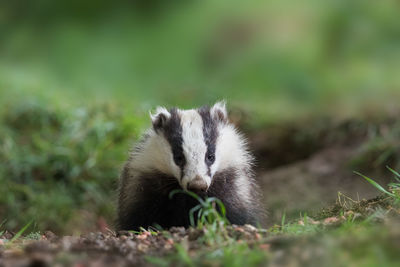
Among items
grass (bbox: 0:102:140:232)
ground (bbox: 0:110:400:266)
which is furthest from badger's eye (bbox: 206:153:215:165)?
grass (bbox: 0:102:140:232)

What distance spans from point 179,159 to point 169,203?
409 mm

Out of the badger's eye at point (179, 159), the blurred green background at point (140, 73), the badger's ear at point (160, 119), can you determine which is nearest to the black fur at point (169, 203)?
the badger's eye at point (179, 159)

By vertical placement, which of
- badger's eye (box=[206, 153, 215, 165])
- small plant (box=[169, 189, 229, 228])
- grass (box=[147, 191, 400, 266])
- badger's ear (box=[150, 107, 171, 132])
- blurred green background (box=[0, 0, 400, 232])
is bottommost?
grass (box=[147, 191, 400, 266])

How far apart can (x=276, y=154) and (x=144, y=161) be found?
327cm

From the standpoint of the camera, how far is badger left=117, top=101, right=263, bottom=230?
3805mm

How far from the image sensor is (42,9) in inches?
467

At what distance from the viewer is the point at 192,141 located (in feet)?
12.5

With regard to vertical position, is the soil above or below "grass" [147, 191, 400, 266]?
above

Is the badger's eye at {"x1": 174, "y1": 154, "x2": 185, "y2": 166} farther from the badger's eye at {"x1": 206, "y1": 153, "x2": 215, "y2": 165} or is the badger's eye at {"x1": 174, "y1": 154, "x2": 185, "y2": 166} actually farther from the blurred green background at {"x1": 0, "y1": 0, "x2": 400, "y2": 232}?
the blurred green background at {"x1": 0, "y1": 0, "x2": 400, "y2": 232}

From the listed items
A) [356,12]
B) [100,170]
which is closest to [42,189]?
[100,170]

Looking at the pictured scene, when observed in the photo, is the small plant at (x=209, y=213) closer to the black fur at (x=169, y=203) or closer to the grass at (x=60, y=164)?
the black fur at (x=169, y=203)

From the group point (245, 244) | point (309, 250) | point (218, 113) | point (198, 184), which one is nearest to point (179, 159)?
point (198, 184)

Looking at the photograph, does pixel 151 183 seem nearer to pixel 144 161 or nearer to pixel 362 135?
pixel 144 161

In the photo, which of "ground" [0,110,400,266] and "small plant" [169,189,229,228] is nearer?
"ground" [0,110,400,266]
